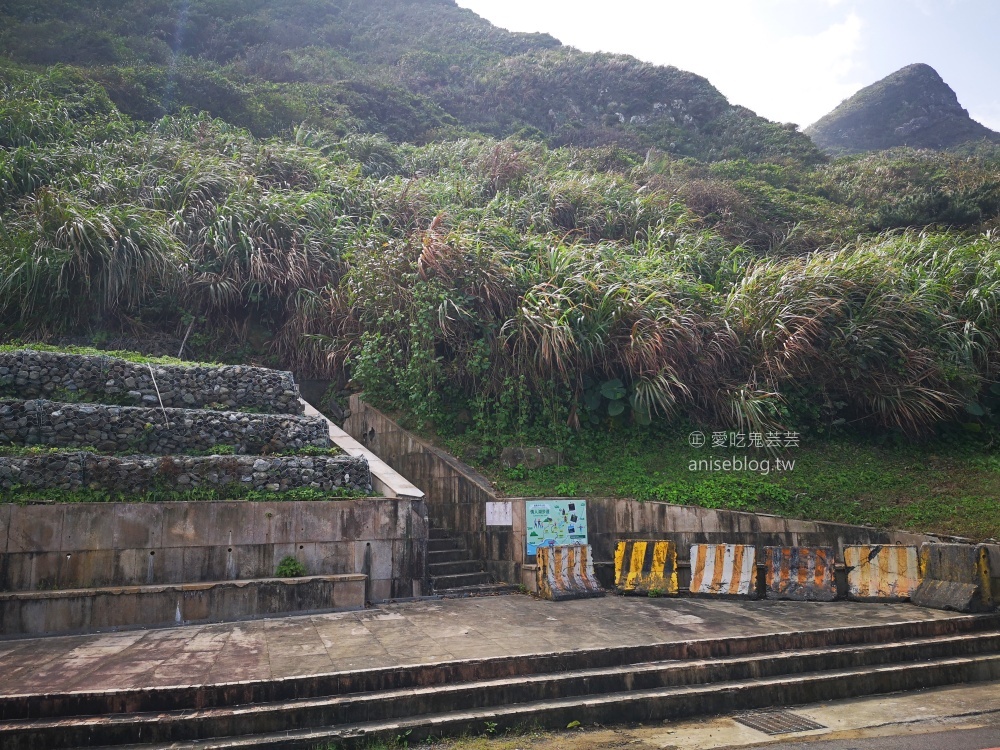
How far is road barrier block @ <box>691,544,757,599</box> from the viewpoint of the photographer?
8.66 metres

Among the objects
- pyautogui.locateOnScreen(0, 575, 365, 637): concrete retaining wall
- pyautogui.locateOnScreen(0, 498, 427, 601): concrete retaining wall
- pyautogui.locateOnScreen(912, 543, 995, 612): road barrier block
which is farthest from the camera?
pyautogui.locateOnScreen(912, 543, 995, 612): road barrier block

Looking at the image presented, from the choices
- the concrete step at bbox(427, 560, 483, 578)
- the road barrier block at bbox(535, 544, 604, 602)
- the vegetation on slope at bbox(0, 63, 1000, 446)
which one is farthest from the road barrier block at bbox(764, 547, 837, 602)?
the concrete step at bbox(427, 560, 483, 578)

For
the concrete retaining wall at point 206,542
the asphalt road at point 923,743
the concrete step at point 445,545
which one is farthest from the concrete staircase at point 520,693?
the concrete step at point 445,545

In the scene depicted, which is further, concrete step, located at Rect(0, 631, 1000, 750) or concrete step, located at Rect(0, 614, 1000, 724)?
concrete step, located at Rect(0, 614, 1000, 724)

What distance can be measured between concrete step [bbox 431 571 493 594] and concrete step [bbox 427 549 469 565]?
379 mm

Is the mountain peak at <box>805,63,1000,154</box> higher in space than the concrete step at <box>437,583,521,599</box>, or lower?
higher

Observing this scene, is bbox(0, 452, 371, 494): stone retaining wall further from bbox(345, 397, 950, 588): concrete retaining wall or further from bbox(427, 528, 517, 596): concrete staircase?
bbox(345, 397, 950, 588): concrete retaining wall

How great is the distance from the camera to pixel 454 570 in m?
9.59

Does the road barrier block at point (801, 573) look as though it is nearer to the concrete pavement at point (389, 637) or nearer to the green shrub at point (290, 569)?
→ the concrete pavement at point (389, 637)

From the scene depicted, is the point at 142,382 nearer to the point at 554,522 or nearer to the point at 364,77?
the point at 554,522

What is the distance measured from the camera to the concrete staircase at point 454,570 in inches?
362

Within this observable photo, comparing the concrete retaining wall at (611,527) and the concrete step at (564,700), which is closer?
the concrete step at (564,700)

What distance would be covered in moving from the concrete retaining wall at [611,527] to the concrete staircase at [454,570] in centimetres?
16

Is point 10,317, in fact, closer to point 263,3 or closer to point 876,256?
point 876,256
